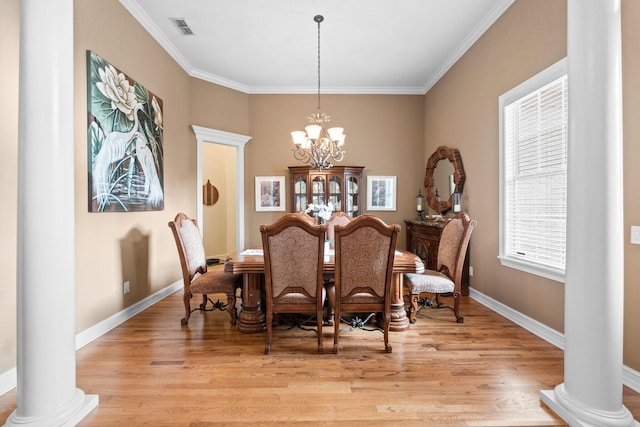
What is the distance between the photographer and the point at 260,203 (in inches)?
218

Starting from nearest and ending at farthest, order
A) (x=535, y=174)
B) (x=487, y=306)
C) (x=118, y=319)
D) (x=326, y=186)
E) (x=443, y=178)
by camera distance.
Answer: (x=535, y=174) < (x=118, y=319) < (x=487, y=306) < (x=443, y=178) < (x=326, y=186)

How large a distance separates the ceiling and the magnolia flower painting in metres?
0.86

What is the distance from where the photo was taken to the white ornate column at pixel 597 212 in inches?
62.1

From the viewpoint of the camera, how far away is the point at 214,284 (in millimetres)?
3002

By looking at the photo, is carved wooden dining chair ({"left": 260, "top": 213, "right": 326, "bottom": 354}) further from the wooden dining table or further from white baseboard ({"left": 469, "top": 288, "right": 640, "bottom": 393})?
white baseboard ({"left": 469, "top": 288, "right": 640, "bottom": 393})

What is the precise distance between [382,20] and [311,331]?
11.0ft

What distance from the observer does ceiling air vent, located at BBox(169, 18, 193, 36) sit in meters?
3.56

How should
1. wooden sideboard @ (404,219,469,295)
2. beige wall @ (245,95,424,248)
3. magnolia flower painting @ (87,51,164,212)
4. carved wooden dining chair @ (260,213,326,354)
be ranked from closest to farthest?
carved wooden dining chair @ (260,213,326,354) < magnolia flower painting @ (87,51,164,212) < wooden sideboard @ (404,219,469,295) < beige wall @ (245,95,424,248)

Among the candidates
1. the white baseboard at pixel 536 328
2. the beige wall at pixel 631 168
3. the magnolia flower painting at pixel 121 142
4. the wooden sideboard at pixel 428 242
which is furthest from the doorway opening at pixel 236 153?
the beige wall at pixel 631 168

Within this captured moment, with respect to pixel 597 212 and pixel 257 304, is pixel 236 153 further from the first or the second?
pixel 597 212

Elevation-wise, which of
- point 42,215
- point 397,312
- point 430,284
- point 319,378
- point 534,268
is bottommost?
Answer: point 319,378

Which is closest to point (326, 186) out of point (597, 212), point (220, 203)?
point (220, 203)

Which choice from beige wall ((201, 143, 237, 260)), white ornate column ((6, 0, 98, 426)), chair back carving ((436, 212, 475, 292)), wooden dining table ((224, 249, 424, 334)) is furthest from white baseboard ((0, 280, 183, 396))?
chair back carving ((436, 212, 475, 292))

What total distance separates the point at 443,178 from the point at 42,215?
14.8ft
